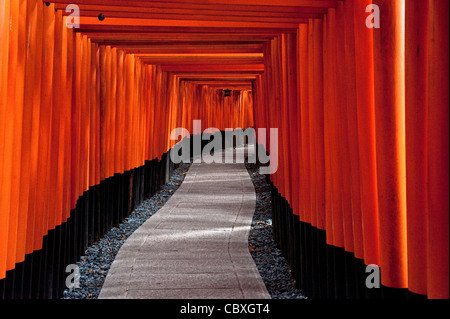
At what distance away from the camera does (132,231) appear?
9.06 m

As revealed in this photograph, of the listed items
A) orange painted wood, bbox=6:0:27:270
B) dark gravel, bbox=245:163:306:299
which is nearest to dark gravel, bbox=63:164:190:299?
orange painted wood, bbox=6:0:27:270

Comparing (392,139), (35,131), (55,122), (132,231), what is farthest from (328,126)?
(132,231)

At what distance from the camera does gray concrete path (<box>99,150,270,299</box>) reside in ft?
19.0

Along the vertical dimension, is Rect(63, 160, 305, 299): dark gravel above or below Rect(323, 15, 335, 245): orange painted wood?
below

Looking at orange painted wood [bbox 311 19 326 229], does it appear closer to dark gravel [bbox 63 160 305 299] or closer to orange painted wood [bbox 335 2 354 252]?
orange painted wood [bbox 335 2 354 252]

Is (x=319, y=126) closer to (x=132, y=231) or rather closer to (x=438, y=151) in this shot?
(x=438, y=151)

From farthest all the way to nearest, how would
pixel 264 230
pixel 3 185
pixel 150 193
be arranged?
pixel 150 193, pixel 264 230, pixel 3 185

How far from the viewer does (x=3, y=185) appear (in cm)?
372

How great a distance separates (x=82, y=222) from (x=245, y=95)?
24254 millimetres

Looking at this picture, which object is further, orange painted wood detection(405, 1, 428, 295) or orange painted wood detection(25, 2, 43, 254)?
orange painted wood detection(25, 2, 43, 254)

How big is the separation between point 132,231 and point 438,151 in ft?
24.2

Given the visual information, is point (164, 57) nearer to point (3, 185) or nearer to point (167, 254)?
point (167, 254)

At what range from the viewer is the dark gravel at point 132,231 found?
235 inches
